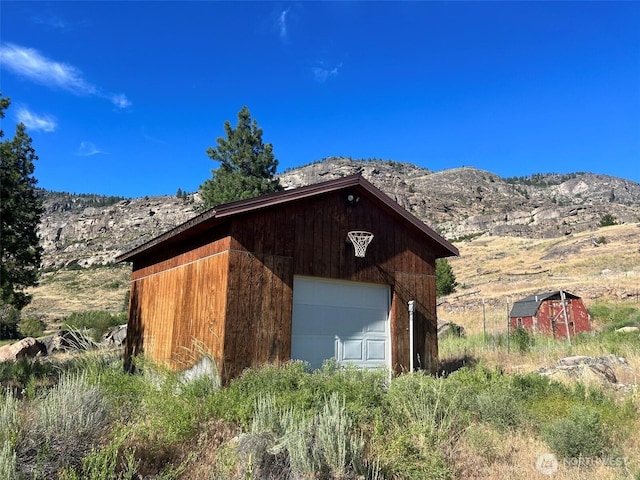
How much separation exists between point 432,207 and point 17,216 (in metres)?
Result: 109

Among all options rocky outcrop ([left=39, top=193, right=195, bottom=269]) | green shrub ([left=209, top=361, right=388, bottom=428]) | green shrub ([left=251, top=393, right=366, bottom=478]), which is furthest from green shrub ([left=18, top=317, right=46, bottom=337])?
rocky outcrop ([left=39, top=193, right=195, bottom=269])

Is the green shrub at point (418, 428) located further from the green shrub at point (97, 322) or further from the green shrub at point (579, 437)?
the green shrub at point (97, 322)

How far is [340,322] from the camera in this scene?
10.5 meters

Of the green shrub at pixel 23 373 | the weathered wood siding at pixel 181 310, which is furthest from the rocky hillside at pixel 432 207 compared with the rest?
the weathered wood siding at pixel 181 310

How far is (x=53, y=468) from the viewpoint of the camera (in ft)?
14.0

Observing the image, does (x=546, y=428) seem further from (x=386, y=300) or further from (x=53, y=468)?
(x=53, y=468)

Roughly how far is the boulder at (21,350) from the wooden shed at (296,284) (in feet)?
30.7

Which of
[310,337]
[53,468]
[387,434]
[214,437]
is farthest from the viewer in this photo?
A: [310,337]

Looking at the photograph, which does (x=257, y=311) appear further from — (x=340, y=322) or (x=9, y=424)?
(x=9, y=424)

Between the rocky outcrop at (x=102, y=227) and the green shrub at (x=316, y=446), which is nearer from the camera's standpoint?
the green shrub at (x=316, y=446)

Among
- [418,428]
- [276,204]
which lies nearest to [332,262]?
[276,204]

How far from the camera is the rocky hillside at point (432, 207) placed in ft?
300

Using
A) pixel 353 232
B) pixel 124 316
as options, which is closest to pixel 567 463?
pixel 353 232

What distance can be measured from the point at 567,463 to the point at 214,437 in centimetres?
426
